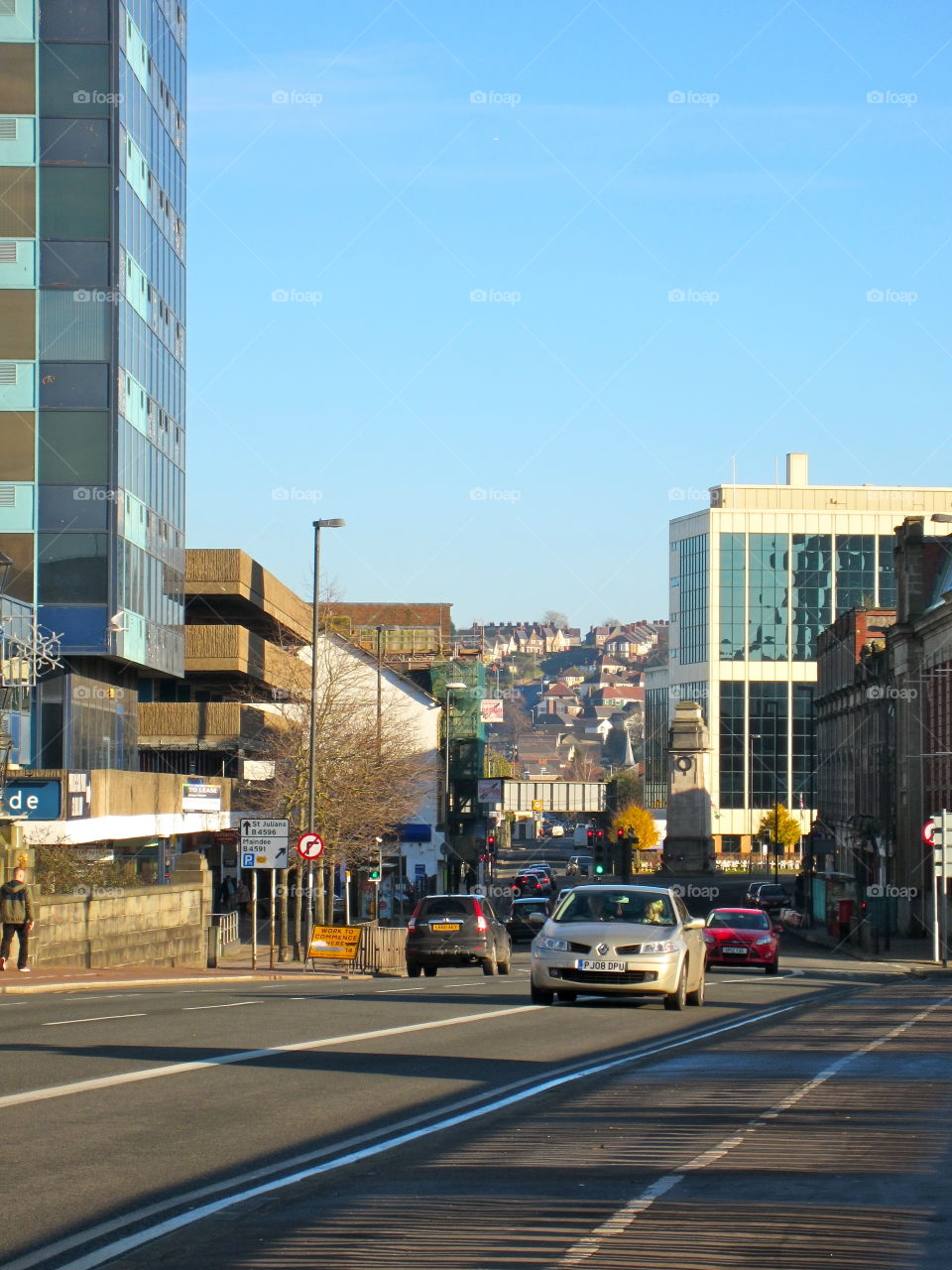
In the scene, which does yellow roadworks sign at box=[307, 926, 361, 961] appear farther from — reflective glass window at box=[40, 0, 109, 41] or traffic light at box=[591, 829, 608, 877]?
traffic light at box=[591, 829, 608, 877]

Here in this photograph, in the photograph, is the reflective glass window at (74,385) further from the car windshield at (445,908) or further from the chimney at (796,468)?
the chimney at (796,468)

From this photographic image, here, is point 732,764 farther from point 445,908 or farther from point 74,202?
point 445,908

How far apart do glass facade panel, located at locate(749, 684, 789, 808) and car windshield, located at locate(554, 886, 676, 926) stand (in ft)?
366

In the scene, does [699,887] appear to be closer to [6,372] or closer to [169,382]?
[169,382]

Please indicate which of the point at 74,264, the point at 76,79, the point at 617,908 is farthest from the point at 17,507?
the point at 617,908

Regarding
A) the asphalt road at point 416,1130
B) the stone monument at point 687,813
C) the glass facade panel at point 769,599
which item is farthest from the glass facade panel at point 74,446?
the glass facade panel at point 769,599

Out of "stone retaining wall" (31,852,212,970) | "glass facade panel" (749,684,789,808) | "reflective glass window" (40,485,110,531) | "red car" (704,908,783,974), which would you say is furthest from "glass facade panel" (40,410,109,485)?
"glass facade panel" (749,684,789,808)

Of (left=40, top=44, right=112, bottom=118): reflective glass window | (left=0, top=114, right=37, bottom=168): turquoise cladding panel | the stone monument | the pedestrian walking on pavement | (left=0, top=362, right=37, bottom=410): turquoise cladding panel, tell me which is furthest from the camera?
the stone monument

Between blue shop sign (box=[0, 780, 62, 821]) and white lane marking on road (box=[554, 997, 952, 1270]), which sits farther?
blue shop sign (box=[0, 780, 62, 821])

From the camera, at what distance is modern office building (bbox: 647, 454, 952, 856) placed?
130m

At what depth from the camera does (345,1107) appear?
1106 cm

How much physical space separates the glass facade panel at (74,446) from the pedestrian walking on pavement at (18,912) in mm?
19272

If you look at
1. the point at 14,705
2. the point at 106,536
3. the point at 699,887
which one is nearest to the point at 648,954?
the point at 14,705

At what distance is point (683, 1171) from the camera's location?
864 centimetres
